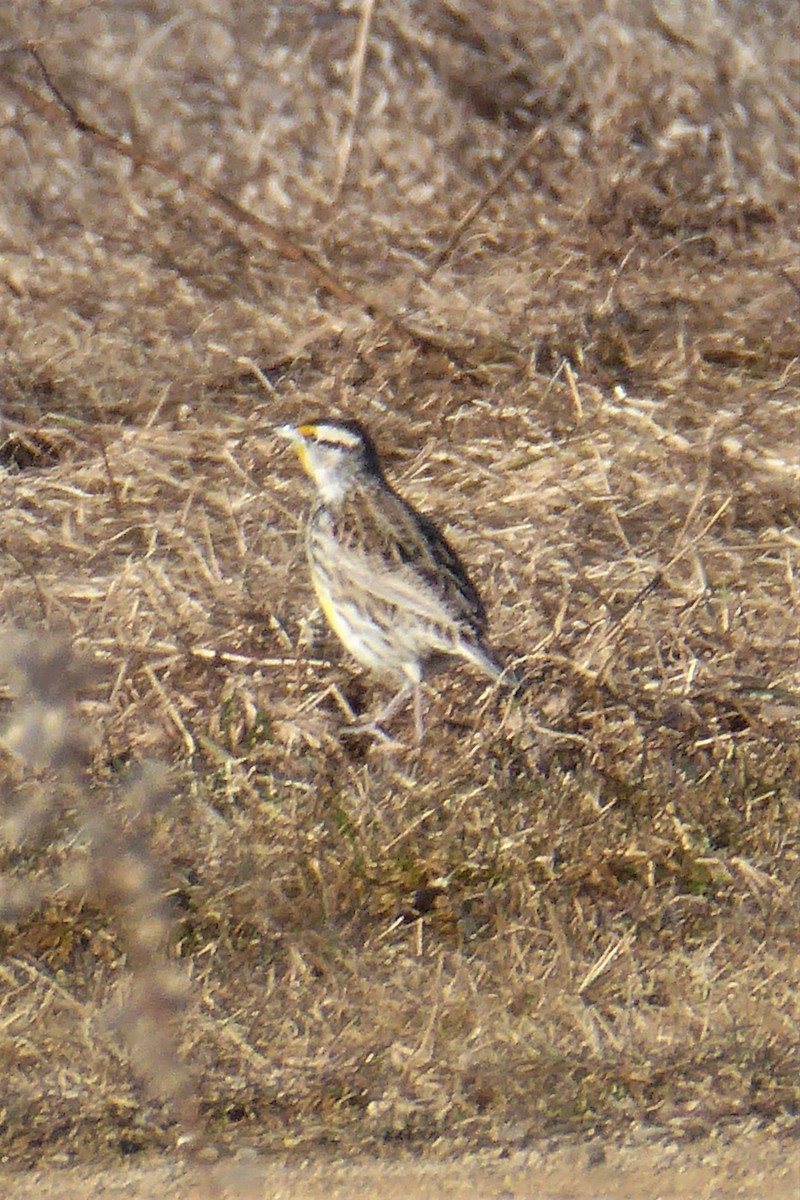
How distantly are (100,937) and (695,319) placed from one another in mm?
4378

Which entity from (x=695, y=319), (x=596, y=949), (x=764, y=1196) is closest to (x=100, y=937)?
(x=596, y=949)

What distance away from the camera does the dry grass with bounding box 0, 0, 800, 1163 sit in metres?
4.93

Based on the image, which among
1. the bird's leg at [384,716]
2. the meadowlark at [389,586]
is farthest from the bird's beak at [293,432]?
the bird's leg at [384,716]

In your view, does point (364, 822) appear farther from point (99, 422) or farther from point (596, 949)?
point (99, 422)

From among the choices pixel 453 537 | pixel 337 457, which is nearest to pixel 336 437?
pixel 337 457

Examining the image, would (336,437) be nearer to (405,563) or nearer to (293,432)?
(293,432)

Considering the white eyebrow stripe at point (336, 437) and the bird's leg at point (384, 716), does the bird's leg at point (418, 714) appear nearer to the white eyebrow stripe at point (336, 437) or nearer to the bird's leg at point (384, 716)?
the bird's leg at point (384, 716)

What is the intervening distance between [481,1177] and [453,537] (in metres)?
3.17

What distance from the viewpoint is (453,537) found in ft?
23.3

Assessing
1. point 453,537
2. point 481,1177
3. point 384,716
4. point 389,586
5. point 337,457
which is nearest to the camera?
point 481,1177

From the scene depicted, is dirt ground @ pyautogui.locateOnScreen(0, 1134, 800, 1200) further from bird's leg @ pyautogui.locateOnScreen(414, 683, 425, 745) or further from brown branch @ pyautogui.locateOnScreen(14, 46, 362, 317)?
brown branch @ pyautogui.locateOnScreen(14, 46, 362, 317)

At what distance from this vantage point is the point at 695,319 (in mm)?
8359

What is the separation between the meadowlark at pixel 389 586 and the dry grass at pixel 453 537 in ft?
0.89

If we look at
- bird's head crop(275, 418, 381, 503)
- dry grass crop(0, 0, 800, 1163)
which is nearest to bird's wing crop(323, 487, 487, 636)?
bird's head crop(275, 418, 381, 503)
